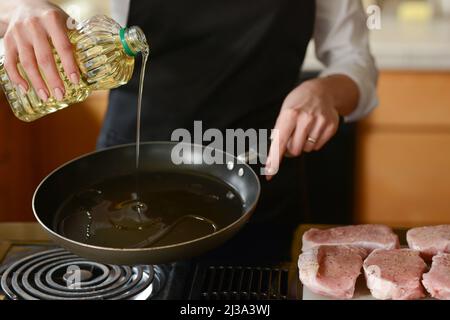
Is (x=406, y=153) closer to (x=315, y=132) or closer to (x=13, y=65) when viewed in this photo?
(x=315, y=132)

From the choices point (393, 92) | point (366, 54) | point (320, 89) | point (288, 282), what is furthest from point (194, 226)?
point (393, 92)

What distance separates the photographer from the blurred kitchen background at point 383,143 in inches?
84.9

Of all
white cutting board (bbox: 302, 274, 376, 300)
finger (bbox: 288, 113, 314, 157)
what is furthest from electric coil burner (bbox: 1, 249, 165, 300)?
finger (bbox: 288, 113, 314, 157)

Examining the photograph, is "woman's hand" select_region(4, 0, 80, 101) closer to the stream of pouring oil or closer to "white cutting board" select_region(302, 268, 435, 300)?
the stream of pouring oil

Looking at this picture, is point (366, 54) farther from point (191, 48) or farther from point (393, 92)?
point (393, 92)

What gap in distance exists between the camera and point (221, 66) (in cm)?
141

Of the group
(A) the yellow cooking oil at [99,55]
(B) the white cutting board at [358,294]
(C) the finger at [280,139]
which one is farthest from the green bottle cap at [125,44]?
(B) the white cutting board at [358,294]

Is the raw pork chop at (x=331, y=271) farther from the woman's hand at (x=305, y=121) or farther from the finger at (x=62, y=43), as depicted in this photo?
the finger at (x=62, y=43)

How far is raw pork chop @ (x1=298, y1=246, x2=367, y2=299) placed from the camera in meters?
0.98

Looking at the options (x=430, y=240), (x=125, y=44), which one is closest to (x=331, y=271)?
(x=430, y=240)

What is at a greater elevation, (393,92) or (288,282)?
(288,282)

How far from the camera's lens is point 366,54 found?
144 centimetres
